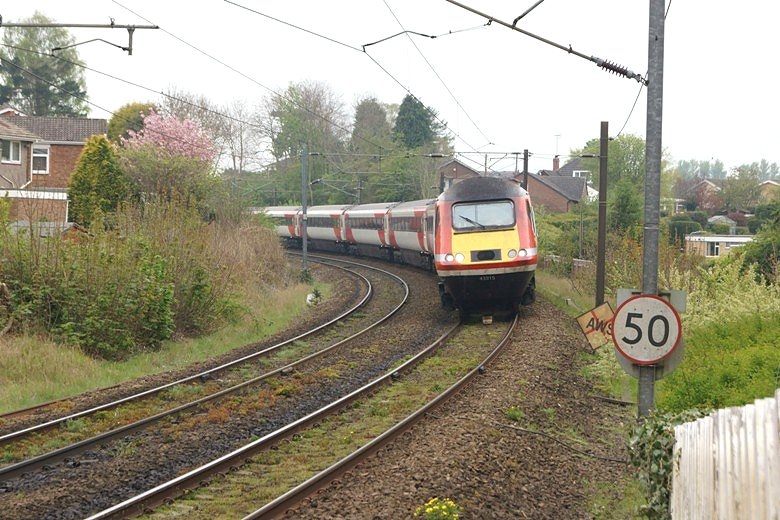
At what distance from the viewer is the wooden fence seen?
435 cm

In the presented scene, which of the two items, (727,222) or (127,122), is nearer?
(127,122)

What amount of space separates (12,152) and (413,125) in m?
51.6

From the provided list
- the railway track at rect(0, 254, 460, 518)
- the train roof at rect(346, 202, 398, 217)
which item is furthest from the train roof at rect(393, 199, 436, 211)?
the railway track at rect(0, 254, 460, 518)

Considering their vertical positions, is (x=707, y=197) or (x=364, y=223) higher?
(x=707, y=197)

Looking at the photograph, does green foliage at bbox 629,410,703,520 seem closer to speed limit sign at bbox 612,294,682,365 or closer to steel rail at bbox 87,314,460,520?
speed limit sign at bbox 612,294,682,365

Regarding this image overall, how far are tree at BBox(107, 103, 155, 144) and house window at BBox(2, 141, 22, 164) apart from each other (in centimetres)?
1743

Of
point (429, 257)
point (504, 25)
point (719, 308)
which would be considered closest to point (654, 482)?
point (504, 25)

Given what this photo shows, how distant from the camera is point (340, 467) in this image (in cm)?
873

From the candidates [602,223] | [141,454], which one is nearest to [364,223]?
[602,223]

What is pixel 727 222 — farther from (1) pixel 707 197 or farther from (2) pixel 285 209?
(2) pixel 285 209

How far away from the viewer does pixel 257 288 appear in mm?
27531

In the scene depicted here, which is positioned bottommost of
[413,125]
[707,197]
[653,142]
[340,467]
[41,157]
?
[340,467]

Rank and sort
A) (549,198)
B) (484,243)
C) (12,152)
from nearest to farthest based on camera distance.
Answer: (484,243)
(12,152)
(549,198)

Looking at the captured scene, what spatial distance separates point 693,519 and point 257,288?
22586 mm
